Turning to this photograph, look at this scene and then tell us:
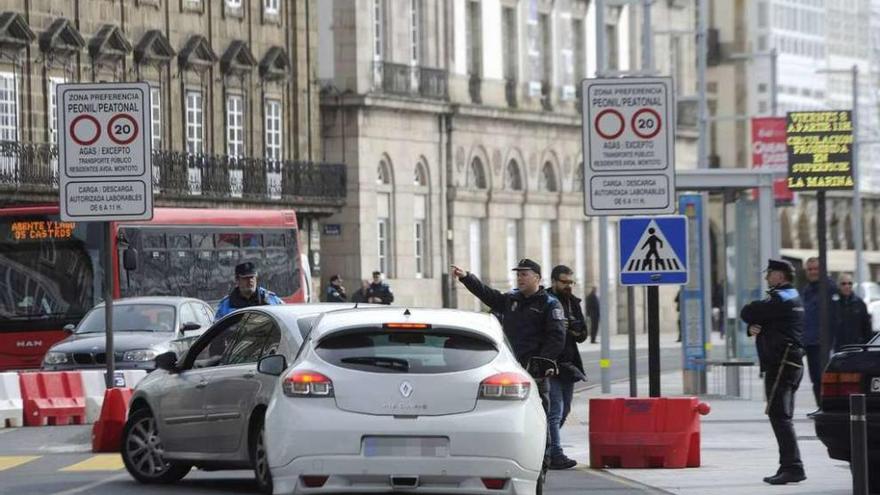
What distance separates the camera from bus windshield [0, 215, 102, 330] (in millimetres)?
44750

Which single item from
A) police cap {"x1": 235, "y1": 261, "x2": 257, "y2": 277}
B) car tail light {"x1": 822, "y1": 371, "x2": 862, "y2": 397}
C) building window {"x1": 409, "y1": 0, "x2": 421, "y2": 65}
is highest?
building window {"x1": 409, "y1": 0, "x2": 421, "y2": 65}

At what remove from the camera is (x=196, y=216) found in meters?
47.8

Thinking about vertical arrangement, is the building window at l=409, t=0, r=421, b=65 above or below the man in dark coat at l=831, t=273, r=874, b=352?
above

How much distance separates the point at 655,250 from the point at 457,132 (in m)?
54.0

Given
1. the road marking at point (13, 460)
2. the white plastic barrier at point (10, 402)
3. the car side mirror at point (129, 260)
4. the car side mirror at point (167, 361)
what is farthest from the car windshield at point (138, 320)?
the car side mirror at point (167, 361)

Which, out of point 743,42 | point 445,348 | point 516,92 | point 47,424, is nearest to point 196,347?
point 445,348

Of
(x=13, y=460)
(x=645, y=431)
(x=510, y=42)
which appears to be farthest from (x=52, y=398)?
(x=510, y=42)

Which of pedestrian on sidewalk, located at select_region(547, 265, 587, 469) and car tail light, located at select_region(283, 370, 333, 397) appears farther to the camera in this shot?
pedestrian on sidewalk, located at select_region(547, 265, 587, 469)

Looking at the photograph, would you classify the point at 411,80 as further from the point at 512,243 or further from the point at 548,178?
the point at 548,178

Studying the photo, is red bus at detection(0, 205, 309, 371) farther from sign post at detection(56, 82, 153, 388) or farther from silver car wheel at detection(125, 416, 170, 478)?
silver car wheel at detection(125, 416, 170, 478)

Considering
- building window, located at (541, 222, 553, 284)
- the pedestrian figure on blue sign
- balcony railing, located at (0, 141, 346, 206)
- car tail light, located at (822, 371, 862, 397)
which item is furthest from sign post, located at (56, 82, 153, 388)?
building window, located at (541, 222, 553, 284)

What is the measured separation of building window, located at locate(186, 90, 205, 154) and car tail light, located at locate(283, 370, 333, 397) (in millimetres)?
48713

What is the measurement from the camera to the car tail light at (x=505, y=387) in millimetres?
18141

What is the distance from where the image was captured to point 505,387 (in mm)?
18203
